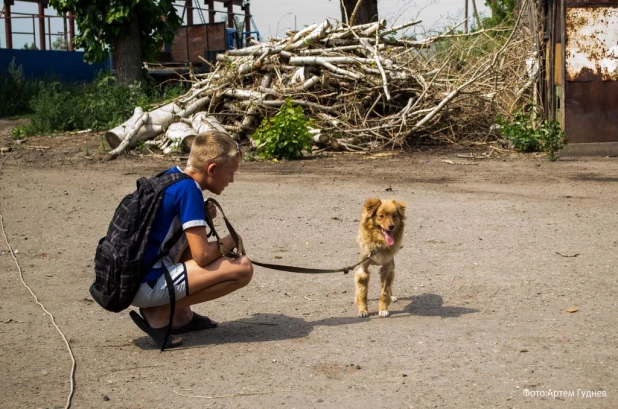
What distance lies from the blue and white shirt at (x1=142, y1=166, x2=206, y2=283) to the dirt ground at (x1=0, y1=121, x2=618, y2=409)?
610 millimetres

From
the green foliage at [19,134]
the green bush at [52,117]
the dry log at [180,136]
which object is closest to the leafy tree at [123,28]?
the green bush at [52,117]

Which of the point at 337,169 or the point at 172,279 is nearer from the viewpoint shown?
the point at 172,279

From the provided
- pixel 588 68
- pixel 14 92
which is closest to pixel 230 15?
pixel 14 92

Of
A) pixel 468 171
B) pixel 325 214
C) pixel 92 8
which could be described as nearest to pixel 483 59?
pixel 468 171

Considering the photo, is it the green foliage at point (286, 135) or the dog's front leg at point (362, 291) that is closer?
the dog's front leg at point (362, 291)

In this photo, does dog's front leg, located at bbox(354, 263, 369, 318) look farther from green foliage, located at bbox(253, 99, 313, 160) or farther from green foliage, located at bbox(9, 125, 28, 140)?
green foliage, located at bbox(9, 125, 28, 140)

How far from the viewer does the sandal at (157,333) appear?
5.48m

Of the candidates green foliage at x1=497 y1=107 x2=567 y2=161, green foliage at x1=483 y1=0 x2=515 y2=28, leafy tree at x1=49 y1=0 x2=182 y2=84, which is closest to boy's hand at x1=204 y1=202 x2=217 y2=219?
green foliage at x1=497 y1=107 x2=567 y2=161

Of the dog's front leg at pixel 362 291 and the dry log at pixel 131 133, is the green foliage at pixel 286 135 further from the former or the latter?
the dog's front leg at pixel 362 291

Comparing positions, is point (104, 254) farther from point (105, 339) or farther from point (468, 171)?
point (468, 171)

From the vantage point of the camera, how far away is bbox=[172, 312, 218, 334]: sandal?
19.1 ft

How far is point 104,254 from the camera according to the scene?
17.5 ft

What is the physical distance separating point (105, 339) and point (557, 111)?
11.6 m

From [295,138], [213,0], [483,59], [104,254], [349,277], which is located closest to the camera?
[104,254]
